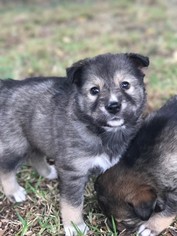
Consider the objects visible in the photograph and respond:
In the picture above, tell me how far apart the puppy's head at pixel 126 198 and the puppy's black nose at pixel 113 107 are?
751 millimetres

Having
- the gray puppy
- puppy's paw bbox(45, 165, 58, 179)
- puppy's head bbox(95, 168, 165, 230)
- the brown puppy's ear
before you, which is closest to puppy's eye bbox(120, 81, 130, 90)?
the gray puppy

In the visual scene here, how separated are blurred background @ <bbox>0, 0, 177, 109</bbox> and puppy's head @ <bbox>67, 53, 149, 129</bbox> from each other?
2.41 m

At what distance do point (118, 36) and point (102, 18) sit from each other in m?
1.93

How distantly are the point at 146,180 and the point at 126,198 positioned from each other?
0.30 metres

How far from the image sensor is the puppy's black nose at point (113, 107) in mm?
4281

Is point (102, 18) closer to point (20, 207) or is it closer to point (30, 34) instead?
point (30, 34)

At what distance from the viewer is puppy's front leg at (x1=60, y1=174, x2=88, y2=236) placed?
4.79 metres

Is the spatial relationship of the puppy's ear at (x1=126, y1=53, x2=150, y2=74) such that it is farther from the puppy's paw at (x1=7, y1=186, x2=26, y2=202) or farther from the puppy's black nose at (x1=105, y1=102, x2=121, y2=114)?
the puppy's paw at (x1=7, y1=186, x2=26, y2=202)

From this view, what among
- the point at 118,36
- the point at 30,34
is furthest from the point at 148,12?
the point at 30,34

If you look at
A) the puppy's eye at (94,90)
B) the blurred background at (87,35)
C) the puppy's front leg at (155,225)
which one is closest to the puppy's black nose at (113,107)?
the puppy's eye at (94,90)

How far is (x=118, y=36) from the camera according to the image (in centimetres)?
1021

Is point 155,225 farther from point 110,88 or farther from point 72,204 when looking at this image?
point 110,88

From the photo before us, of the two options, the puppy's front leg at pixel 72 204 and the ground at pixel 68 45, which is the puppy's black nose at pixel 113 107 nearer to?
the puppy's front leg at pixel 72 204

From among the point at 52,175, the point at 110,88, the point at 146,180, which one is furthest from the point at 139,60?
the point at 52,175
